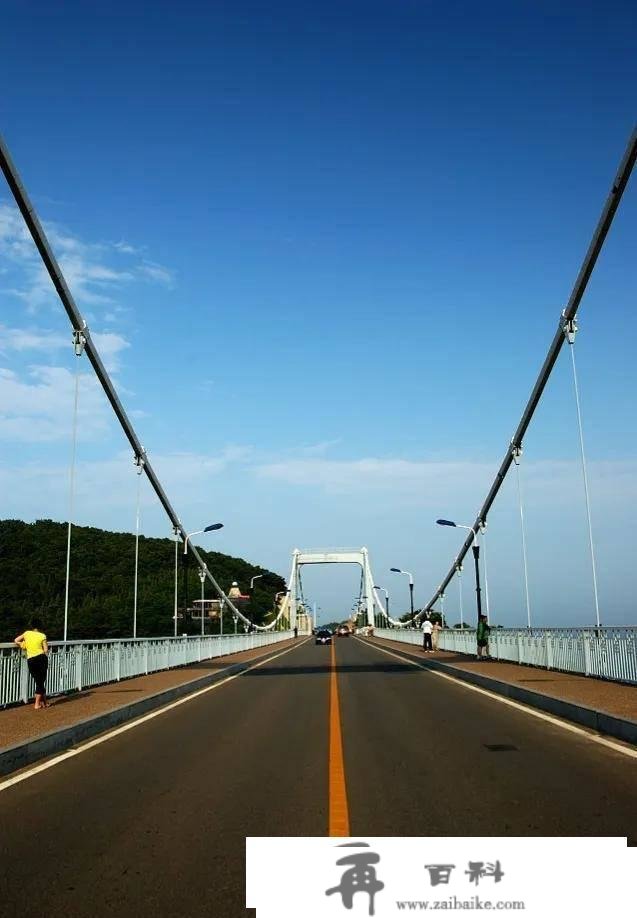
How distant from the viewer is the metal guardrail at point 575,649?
15.8 meters

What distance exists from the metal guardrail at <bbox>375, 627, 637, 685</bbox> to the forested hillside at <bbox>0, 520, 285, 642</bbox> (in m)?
54.3

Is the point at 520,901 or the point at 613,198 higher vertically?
the point at 613,198

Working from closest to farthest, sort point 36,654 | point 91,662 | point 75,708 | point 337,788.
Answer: point 337,788
point 75,708
point 36,654
point 91,662

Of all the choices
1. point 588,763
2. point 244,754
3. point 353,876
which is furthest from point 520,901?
point 244,754

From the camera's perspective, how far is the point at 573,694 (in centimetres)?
1397

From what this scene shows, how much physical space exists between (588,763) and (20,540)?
92.7 metres

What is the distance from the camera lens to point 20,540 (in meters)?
93.6

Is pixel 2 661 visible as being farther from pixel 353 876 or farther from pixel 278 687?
pixel 353 876

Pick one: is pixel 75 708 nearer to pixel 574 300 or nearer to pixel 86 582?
pixel 574 300

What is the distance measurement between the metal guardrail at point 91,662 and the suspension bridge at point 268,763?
0.05m

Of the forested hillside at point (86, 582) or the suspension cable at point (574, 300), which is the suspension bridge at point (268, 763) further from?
the forested hillside at point (86, 582)

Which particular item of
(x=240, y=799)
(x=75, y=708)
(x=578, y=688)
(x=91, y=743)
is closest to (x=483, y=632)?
(x=578, y=688)

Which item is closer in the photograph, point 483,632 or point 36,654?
point 36,654

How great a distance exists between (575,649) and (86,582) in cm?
8064
